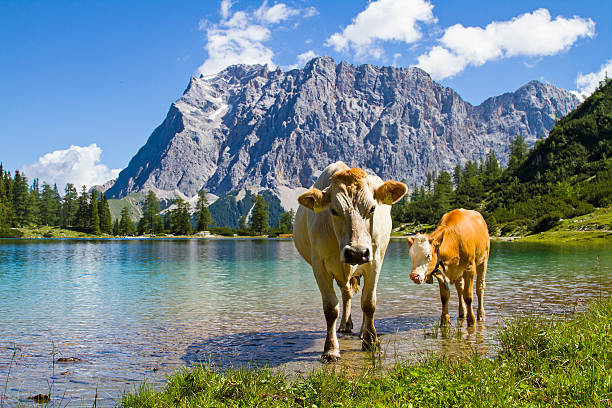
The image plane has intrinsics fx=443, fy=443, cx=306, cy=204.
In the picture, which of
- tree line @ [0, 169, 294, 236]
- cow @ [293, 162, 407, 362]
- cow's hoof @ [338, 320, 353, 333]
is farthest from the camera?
tree line @ [0, 169, 294, 236]

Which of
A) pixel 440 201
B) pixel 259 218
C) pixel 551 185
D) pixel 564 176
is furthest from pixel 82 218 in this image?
pixel 564 176

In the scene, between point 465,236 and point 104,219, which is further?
point 104,219

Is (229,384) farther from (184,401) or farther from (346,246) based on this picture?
(346,246)

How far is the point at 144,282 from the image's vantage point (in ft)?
80.0

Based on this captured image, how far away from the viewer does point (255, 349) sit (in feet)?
31.2

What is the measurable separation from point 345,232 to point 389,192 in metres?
1.11

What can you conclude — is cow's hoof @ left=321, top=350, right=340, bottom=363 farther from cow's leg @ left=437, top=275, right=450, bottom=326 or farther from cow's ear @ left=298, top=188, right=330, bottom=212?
cow's leg @ left=437, top=275, right=450, bottom=326

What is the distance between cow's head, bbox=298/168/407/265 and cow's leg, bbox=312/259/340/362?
131 cm

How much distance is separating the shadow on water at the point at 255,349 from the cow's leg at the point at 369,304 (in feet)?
3.37

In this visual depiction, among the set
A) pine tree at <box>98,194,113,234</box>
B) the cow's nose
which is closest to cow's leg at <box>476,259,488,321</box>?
the cow's nose

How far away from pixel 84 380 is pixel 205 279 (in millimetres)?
18624

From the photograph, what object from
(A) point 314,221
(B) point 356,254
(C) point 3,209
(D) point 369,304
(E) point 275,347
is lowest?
(E) point 275,347

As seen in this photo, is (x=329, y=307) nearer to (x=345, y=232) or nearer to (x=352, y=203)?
(x=345, y=232)

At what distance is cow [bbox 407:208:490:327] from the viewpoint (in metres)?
10.1
